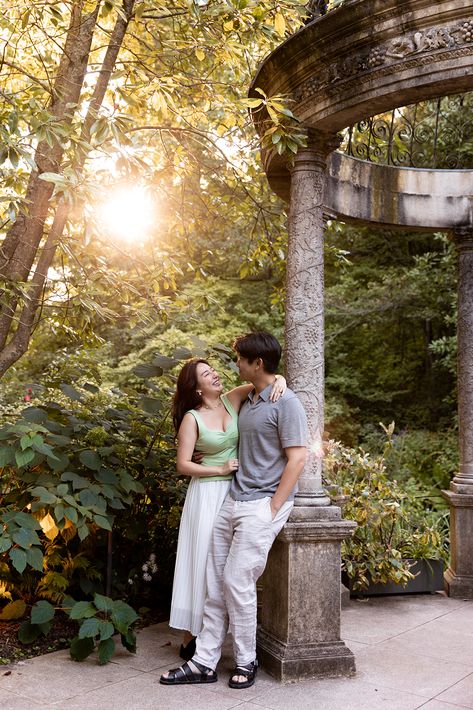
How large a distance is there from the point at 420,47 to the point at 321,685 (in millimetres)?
3628

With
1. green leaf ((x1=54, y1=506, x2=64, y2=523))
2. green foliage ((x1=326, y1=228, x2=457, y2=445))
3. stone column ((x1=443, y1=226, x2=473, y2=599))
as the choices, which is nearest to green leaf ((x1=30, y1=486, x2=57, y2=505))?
green leaf ((x1=54, y1=506, x2=64, y2=523))

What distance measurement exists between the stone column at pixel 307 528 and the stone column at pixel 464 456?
2.53m

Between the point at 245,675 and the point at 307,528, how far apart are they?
0.88 metres

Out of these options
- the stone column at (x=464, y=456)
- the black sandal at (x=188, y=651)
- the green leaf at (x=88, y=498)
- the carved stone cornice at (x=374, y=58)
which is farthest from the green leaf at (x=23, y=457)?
the stone column at (x=464, y=456)

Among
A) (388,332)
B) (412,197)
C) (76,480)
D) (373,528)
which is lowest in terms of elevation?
(373,528)

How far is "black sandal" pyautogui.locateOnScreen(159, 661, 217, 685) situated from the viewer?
13.1 feet

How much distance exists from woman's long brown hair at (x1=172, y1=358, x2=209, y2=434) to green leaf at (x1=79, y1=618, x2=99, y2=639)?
1286mm

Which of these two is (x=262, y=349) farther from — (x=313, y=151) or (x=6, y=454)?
(x=6, y=454)

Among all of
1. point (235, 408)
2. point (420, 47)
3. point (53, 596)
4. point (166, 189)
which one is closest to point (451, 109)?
point (166, 189)

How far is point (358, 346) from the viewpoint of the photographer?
16.0 m

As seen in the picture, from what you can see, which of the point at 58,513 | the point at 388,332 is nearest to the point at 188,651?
the point at 58,513

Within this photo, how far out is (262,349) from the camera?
4.20 meters

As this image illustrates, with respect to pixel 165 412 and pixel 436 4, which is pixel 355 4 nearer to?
pixel 436 4

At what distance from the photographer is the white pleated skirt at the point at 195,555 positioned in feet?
13.9
